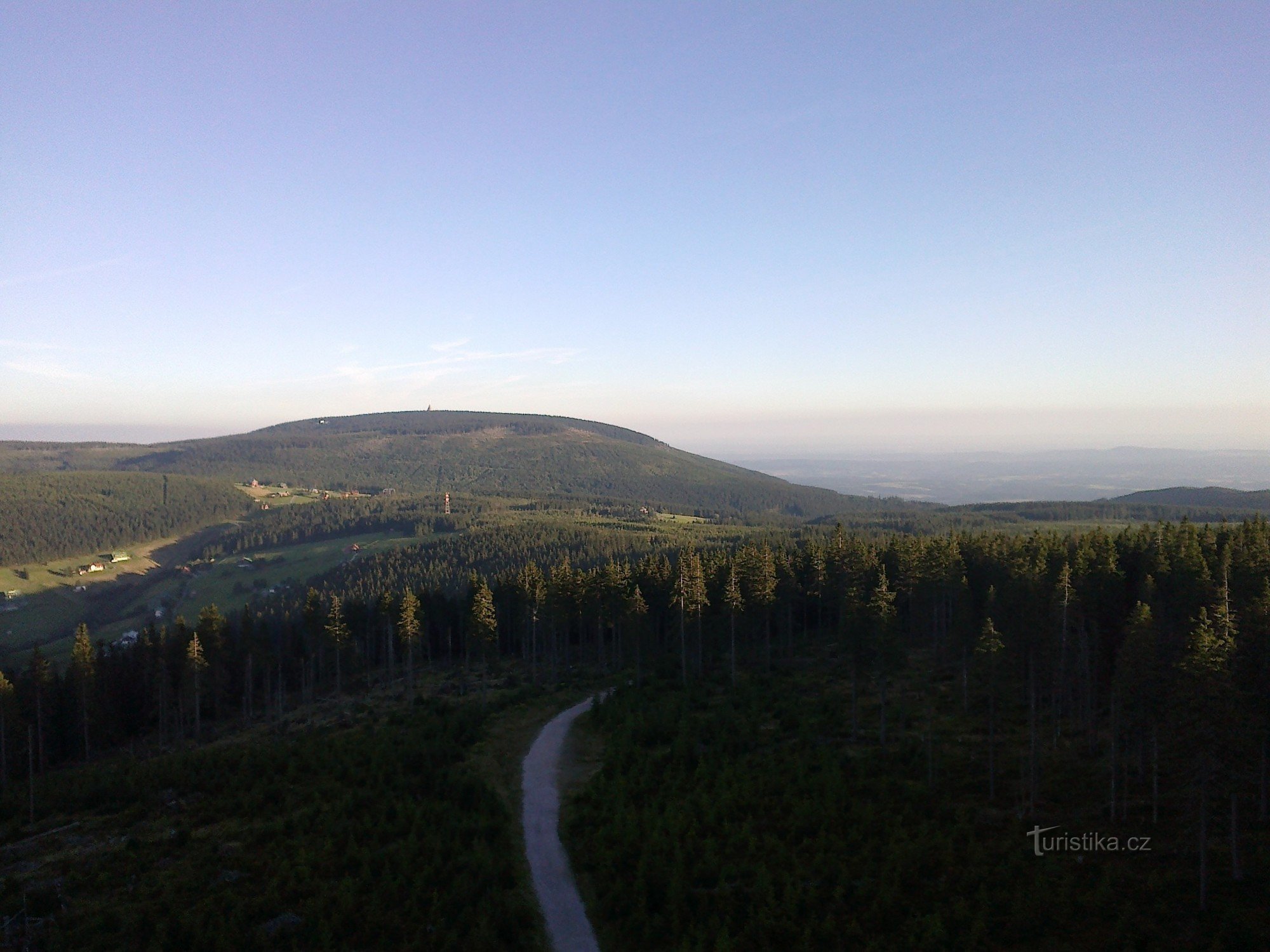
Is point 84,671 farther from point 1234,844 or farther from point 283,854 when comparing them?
point 1234,844

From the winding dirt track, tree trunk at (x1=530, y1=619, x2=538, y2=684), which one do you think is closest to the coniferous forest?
tree trunk at (x1=530, y1=619, x2=538, y2=684)

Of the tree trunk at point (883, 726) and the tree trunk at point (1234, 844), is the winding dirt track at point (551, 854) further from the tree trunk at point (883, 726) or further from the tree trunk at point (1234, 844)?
the tree trunk at point (1234, 844)

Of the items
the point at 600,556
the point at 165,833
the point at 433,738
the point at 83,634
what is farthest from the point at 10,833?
the point at 600,556

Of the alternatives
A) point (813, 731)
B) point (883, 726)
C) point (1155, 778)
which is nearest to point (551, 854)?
point (883, 726)

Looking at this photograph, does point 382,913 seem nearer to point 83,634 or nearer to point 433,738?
point 433,738

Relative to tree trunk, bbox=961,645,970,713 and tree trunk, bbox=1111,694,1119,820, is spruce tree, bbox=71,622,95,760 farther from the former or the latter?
tree trunk, bbox=1111,694,1119,820

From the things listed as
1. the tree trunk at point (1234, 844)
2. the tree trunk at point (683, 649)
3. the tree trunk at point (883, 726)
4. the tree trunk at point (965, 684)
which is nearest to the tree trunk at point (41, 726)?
the tree trunk at point (683, 649)
